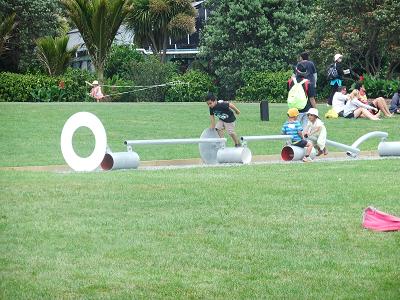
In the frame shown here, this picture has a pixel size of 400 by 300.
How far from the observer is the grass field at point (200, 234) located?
7.22 meters

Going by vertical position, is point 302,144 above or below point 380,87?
below

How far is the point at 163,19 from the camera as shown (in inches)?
1918

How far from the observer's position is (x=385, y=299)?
684 cm

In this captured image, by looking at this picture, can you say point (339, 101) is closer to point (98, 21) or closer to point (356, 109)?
point (356, 109)

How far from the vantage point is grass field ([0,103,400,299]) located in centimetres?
722

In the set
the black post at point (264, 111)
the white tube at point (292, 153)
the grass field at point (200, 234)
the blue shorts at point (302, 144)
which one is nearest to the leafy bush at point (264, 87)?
the black post at point (264, 111)

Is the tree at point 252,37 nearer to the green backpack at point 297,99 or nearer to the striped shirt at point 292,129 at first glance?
the green backpack at point 297,99

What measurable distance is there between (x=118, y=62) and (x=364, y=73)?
10.7 metres

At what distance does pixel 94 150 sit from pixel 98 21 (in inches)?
997

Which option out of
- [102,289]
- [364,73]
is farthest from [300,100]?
[364,73]

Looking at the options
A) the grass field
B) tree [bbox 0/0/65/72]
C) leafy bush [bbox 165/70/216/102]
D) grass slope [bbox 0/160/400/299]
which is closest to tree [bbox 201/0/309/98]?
leafy bush [bbox 165/70/216/102]

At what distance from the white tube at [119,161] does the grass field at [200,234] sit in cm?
93

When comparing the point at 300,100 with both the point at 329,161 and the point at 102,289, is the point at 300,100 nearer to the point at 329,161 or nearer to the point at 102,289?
the point at 329,161

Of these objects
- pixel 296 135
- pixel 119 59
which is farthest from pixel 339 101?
pixel 119 59
